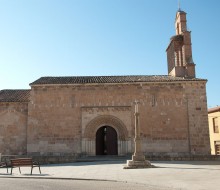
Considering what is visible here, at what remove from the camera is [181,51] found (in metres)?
21.9

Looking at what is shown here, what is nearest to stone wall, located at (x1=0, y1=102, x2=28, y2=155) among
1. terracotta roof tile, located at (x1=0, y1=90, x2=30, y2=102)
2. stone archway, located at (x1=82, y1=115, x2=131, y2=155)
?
terracotta roof tile, located at (x1=0, y1=90, x2=30, y2=102)

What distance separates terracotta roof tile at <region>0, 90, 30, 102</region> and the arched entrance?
5847 mm

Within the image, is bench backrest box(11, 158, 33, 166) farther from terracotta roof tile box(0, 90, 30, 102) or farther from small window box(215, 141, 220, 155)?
small window box(215, 141, 220, 155)

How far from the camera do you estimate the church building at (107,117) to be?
19.0 metres

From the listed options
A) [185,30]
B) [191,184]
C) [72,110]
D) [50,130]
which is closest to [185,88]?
[185,30]

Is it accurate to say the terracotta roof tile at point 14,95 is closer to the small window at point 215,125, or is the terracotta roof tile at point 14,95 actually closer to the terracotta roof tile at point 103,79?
the terracotta roof tile at point 103,79

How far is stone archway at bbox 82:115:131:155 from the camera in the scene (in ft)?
63.0

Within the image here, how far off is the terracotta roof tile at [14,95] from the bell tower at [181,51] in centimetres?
Answer: 1142

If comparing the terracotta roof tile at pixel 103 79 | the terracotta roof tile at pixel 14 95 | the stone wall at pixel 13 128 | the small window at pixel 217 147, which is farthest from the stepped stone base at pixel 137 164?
the small window at pixel 217 147

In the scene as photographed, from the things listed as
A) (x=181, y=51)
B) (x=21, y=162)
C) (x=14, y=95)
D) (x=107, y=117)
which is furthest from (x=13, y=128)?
(x=181, y=51)

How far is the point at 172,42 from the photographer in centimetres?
2209

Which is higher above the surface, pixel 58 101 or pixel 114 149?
pixel 58 101

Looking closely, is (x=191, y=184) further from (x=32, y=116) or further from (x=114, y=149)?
(x=32, y=116)

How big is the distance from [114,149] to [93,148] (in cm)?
167
